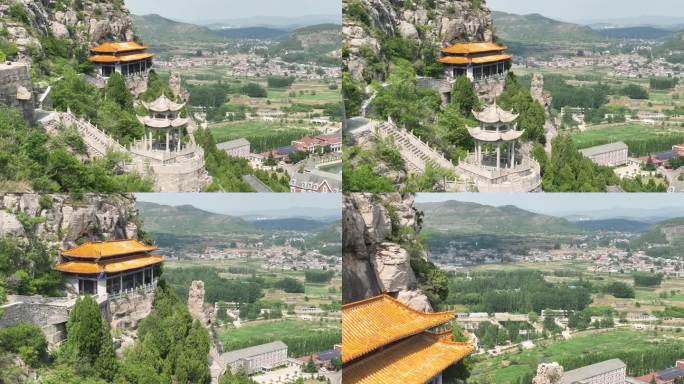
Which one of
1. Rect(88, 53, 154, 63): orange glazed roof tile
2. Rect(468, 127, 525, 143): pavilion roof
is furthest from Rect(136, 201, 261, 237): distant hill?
Rect(468, 127, 525, 143): pavilion roof

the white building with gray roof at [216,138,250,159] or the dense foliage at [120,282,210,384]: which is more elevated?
the white building with gray roof at [216,138,250,159]

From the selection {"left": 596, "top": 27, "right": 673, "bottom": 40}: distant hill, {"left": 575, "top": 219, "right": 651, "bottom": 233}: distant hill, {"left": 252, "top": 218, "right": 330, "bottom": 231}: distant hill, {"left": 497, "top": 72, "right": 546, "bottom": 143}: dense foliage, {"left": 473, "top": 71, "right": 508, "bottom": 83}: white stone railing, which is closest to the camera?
{"left": 252, "top": 218, "right": 330, "bottom": 231}: distant hill

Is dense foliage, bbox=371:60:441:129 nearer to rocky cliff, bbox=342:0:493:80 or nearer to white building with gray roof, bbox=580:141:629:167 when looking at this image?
rocky cliff, bbox=342:0:493:80

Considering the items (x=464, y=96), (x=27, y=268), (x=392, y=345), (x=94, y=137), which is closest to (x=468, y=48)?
→ (x=464, y=96)

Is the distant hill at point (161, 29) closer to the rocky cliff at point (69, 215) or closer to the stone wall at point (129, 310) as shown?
the rocky cliff at point (69, 215)

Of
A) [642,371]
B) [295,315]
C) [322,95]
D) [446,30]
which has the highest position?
[446,30]

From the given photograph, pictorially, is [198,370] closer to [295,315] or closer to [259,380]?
[259,380]

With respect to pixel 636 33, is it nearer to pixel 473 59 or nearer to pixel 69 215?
pixel 473 59

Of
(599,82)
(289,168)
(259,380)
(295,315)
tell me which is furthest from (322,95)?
(599,82)
